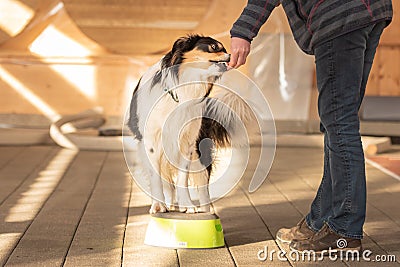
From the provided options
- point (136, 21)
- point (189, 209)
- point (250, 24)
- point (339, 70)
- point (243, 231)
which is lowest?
point (243, 231)

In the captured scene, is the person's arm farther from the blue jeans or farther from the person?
the blue jeans

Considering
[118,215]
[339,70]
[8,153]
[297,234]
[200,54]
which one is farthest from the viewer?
[8,153]

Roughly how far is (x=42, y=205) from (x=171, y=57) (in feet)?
3.70

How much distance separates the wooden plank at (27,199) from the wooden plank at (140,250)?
38 centimetres

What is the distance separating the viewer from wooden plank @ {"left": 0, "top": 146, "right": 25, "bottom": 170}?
474 cm

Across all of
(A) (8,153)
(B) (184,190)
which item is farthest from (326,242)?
(A) (8,153)

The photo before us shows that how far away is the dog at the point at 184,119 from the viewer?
101 inches

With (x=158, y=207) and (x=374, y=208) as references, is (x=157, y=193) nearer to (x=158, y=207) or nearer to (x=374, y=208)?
(x=158, y=207)

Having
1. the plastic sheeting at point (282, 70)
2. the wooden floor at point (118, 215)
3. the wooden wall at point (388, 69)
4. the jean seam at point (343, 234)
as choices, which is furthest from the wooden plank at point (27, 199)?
the wooden wall at point (388, 69)

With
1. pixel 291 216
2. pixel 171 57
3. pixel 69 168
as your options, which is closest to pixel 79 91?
pixel 69 168

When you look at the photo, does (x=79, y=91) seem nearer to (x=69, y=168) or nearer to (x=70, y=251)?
(x=69, y=168)

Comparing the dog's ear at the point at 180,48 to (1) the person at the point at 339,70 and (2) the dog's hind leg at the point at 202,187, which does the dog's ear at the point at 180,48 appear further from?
(2) the dog's hind leg at the point at 202,187

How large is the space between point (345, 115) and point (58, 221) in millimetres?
1224

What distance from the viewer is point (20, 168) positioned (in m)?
4.47
